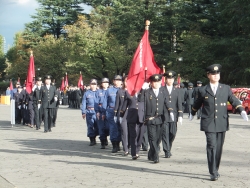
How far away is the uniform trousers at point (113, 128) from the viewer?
12.6m

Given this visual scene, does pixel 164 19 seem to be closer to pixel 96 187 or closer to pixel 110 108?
pixel 110 108

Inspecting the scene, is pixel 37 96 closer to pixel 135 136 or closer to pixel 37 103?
pixel 37 103

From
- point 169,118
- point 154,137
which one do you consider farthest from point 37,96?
point 154,137

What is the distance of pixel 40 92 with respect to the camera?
19.4m

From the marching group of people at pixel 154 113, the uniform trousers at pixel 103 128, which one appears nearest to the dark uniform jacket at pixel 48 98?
the marching group of people at pixel 154 113

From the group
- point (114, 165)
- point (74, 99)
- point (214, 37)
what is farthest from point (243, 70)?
point (114, 165)

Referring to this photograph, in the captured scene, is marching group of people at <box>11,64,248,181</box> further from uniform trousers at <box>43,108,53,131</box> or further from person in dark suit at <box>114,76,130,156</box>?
uniform trousers at <box>43,108,53,131</box>

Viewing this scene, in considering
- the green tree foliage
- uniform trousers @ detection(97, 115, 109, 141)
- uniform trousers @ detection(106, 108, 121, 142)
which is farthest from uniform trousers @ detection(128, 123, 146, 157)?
the green tree foliage

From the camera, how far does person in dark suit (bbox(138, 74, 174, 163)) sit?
1038 cm

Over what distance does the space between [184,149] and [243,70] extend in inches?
1177

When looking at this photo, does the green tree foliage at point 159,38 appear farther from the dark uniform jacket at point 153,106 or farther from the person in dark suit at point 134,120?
the dark uniform jacket at point 153,106

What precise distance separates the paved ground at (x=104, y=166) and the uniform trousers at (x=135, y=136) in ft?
0.88

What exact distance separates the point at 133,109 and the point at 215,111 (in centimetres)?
309

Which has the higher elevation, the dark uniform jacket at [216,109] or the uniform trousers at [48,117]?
the dark uniform jacket at [216,109]
